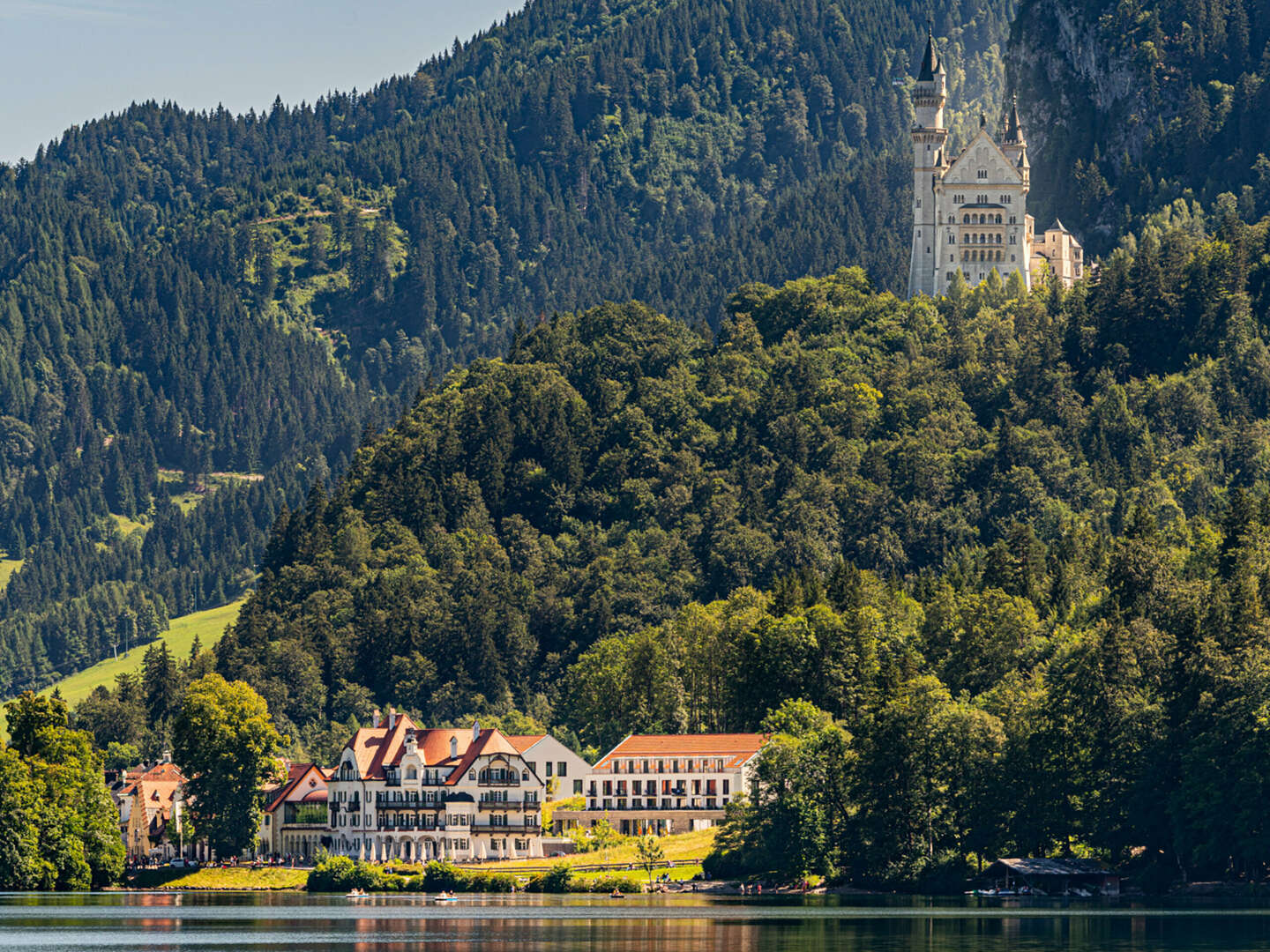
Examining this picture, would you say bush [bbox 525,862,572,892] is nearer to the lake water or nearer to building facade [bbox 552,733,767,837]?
the lake water

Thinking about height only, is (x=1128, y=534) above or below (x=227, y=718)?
above

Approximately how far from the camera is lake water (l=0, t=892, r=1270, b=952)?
375ft

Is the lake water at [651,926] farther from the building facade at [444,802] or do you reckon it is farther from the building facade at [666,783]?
the building facade at [444,802]

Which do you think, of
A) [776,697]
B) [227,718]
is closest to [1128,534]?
[776,697]

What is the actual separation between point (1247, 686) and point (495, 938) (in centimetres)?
4417

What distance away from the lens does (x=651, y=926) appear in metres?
131

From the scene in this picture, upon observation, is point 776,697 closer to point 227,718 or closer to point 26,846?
point 227,718

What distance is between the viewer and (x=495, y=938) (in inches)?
4788

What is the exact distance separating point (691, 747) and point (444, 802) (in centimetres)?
2023

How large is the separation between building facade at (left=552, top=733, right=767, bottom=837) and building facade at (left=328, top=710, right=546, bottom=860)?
5.04 metres

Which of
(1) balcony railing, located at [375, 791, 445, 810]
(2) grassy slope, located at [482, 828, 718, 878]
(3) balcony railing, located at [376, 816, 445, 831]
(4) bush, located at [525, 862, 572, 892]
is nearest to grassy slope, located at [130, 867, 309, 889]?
(3) balcony railing, located at [376, 816, 445, 831]

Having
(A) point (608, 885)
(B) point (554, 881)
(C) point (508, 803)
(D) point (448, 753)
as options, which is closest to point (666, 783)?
(C) point (508, 803)

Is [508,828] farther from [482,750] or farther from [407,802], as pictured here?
[407,802]

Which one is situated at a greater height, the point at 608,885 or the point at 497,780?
the point at 497,780
